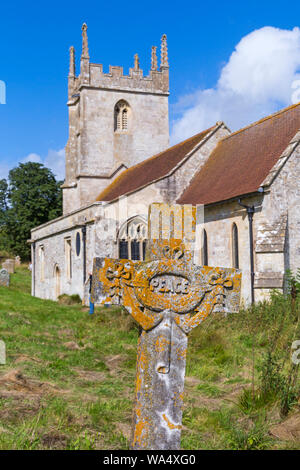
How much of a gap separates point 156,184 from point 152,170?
379cm

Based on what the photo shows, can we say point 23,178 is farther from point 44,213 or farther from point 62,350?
point 62,350

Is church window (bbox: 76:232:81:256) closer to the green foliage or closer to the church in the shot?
the church

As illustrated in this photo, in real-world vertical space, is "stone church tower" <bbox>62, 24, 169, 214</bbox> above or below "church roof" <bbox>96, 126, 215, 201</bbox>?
above

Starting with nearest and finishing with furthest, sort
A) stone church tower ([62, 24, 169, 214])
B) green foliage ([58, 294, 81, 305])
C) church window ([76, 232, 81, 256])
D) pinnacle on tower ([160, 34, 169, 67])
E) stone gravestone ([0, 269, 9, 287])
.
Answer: green foliage ([58, 294, 81, 305]) < church window ([76, 232, 81, 256]) < stone gravestone ([0, 269, 9, 287]) < stone church tower ([62, 24, 169, 214]) < pinnacle on tower ([160, 34, 169, 67])

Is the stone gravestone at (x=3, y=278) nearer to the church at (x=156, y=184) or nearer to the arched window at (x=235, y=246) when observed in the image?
the church at (x=156, y=184)

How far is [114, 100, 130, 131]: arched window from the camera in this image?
29.3 metres

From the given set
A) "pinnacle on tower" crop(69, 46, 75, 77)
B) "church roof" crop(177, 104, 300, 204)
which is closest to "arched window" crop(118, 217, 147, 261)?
"church roof" crop(177, 104, 300, 204)

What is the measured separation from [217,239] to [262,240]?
117 inches

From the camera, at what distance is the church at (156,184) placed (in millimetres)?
14391

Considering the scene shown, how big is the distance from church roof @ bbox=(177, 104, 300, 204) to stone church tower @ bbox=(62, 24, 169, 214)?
9207 millimetres

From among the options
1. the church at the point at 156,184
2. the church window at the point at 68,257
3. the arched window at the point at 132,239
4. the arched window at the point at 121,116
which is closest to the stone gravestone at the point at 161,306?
the church at the point at 156,184

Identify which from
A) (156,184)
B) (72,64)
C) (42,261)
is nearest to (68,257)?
(42,261)

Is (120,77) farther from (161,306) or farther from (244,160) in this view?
(161,306)

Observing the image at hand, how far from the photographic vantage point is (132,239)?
19594 millimetres
